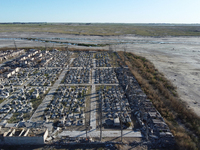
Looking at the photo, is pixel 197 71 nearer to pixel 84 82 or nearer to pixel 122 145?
pixel 84 82

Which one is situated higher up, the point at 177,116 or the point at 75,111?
the point at 75,111

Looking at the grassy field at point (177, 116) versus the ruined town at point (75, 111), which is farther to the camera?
the ruined town at point (75, 111)

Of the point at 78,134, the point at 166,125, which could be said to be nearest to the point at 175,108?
the point at 166,125

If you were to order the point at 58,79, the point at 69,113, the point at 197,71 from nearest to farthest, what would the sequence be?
1. the point at 69,113
2. the point at 58,79
3. the point at 197,71

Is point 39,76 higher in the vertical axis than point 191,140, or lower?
higher

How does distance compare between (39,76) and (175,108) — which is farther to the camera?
(39,76)

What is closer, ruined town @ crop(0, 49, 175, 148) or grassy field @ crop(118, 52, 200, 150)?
grassy field @ crop(118, 52, 200, 150)

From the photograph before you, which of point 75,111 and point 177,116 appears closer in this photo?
point 177,116

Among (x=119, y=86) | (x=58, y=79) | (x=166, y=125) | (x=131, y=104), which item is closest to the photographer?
(x=166, y=125)
